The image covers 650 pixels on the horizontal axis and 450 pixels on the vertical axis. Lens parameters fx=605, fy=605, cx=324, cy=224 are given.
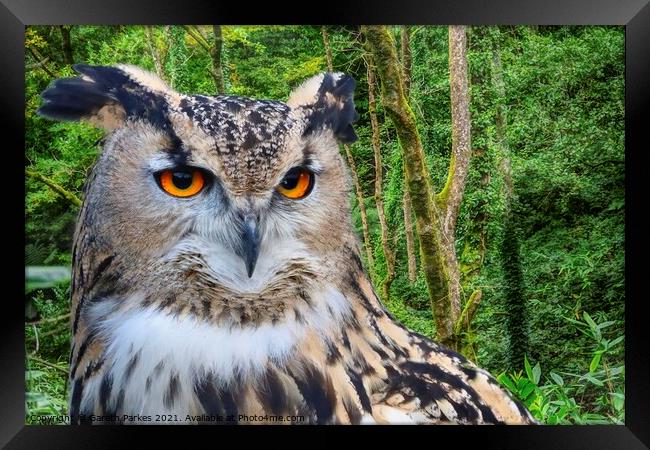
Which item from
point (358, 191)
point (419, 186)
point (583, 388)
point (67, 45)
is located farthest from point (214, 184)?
point (583, 388)

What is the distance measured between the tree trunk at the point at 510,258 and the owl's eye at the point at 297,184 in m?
0.91

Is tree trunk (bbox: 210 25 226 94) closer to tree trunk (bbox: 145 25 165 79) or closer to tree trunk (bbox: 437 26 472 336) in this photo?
tree trunk (bbox: 145 25 165 79)

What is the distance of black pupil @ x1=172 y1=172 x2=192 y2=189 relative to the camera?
165cm

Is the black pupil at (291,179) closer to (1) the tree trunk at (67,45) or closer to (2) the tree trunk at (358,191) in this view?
(2) the tree trunk at (358,191)

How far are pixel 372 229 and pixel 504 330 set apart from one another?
64 cm

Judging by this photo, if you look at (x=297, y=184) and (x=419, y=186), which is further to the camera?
(x=419, y=186)

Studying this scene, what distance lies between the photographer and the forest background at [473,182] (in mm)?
2229

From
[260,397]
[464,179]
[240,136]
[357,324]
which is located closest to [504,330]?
[464,179]

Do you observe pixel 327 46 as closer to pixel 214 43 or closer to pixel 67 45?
pixel 214 43

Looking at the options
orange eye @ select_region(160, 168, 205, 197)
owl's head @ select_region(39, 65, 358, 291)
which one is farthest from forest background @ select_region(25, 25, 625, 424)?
orange eye @ select_region(160, 168, 205, 197)
